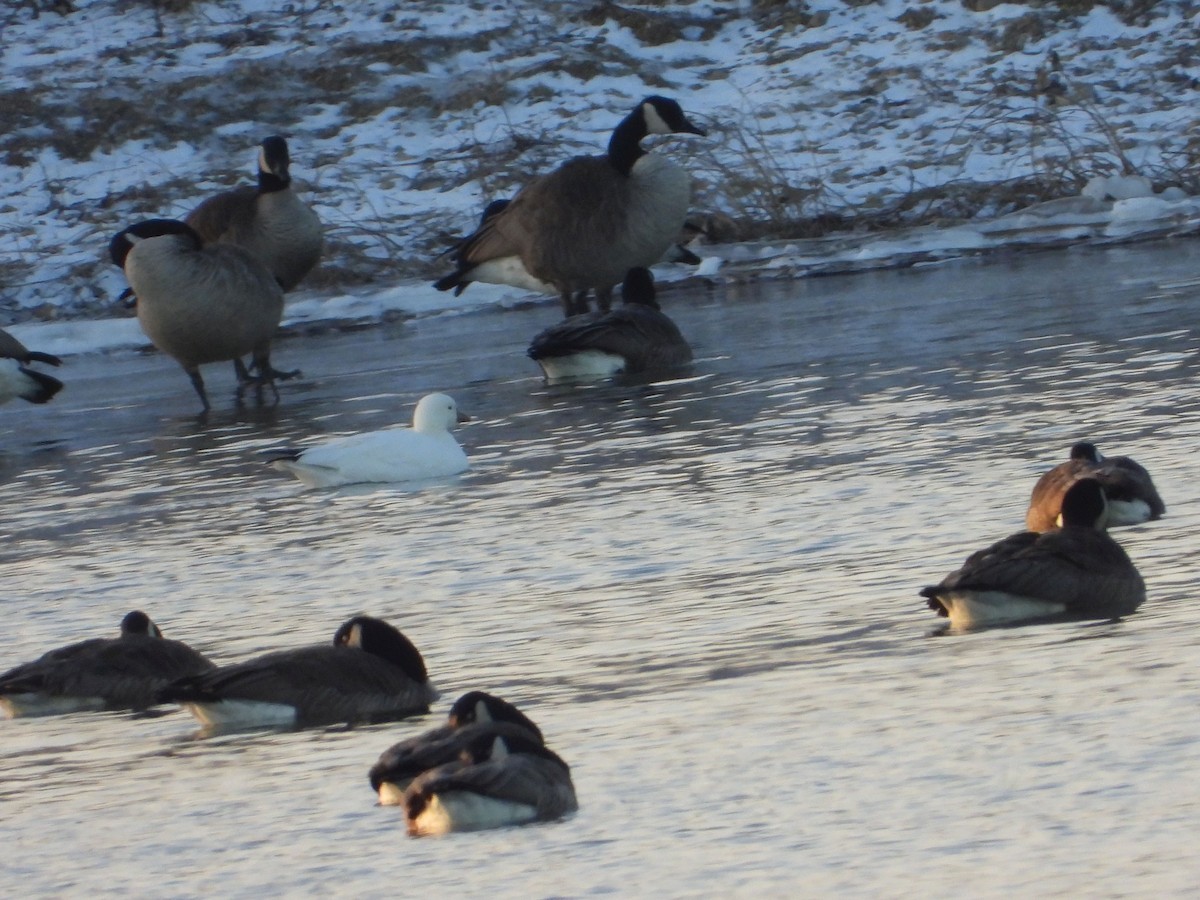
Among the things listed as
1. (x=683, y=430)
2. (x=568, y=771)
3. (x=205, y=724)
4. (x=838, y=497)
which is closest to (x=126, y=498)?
(x=683, y=430)

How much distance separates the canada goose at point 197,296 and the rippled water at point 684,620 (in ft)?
1.70

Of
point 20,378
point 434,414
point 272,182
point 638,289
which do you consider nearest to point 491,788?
point 434,414

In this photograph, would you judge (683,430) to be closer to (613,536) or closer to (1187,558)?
(613,536)

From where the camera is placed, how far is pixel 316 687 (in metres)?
5.67

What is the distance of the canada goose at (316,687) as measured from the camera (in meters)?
5.58

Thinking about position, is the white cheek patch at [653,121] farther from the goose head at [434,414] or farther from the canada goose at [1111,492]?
the canada goose at [1111,492]

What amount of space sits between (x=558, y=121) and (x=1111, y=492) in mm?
16489

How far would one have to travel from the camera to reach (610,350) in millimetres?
13156

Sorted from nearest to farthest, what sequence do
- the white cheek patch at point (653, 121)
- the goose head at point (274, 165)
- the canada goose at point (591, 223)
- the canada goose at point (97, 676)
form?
the canada goose at point (97, 676) < the canada goose at point (591, 223) < the goose head at point (274, 165) < the white cheek patch at point (653, 121)

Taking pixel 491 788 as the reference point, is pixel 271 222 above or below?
above

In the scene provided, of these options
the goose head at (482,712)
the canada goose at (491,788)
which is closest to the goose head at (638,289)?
the goose head at (482,712)

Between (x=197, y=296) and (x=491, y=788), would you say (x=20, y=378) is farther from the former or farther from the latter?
(x=491, y=788)

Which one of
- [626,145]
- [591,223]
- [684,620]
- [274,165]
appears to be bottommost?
[684,620]

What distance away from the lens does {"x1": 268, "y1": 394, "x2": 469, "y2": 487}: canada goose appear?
9547 mm
